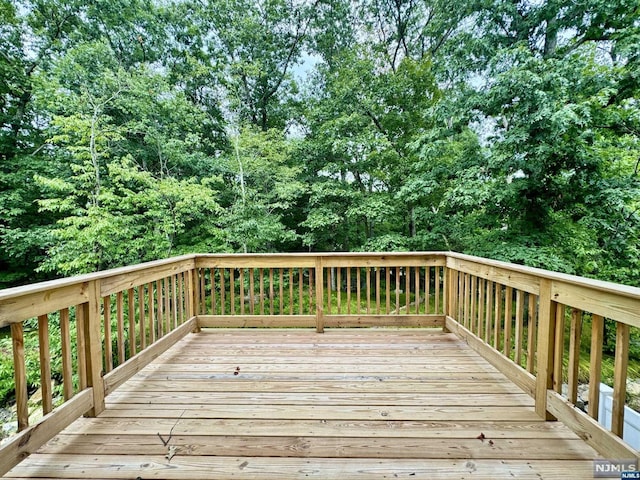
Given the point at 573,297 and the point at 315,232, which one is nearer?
the point at 573,297

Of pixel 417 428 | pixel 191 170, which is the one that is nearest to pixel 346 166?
pixel 191 170

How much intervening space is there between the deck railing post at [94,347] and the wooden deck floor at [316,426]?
0.10m

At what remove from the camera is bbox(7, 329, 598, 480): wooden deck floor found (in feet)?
4.58

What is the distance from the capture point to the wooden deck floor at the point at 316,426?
1.40 metres

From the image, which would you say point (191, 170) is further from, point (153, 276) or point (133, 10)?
point (153, 276)

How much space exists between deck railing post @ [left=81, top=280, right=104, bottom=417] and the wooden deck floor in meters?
0.10

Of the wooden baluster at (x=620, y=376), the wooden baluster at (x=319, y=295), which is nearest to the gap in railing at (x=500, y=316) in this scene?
the wooden baluster at (x=620, y=376)

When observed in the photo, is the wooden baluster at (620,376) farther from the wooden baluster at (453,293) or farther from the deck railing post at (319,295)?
the deck railing post at (319,295)

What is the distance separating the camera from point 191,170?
25.5 ft

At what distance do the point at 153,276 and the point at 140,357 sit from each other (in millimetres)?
675

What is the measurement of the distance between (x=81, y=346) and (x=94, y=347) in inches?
3.1

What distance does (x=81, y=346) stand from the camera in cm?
181

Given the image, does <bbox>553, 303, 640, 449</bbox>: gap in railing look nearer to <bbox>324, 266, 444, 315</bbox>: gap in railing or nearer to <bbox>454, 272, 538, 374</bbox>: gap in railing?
<bbox>454, 272, 538, 374</bbox>: gap in railing

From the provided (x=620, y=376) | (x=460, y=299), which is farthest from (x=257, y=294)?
(x=620, y=376)
